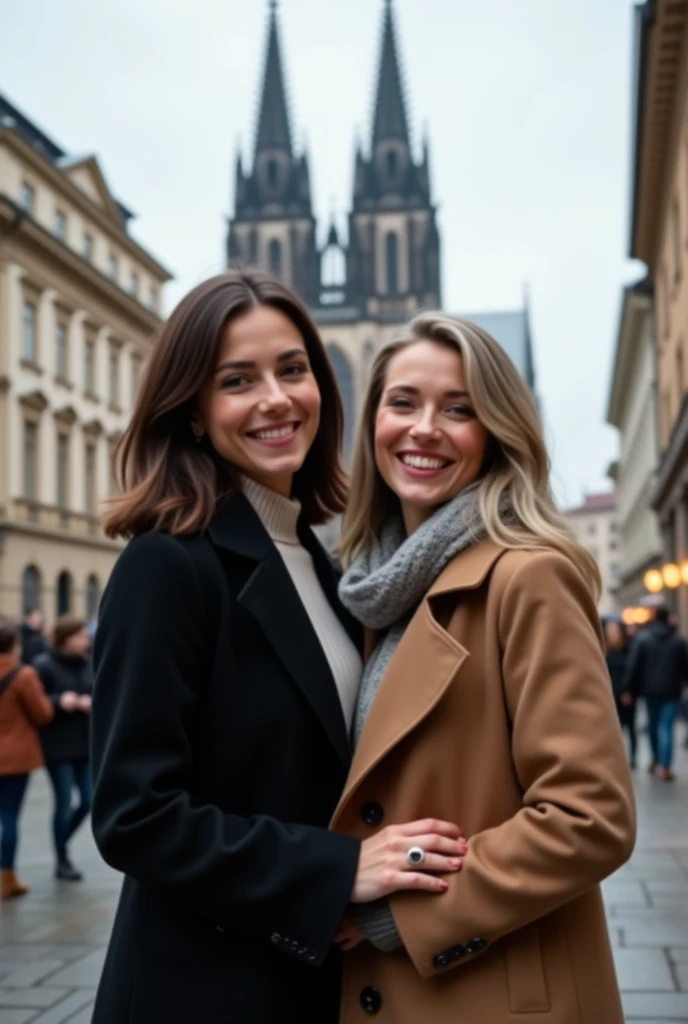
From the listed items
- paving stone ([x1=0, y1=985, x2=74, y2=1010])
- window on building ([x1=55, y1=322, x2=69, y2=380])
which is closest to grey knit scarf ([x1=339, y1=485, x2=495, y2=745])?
paving stone ([x1=0, y1=985, x2=74, y2=1010])

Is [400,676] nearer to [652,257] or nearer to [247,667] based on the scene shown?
[247,667]

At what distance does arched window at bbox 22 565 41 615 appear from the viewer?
2934cm

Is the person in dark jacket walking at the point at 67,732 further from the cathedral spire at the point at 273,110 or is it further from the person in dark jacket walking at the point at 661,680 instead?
the cathedral spire at the point at 273,110

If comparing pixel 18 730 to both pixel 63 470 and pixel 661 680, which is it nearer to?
pixel 661 680

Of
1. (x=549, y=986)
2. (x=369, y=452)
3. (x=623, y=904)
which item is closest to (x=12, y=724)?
(x=623, y=904)

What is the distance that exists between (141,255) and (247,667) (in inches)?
1499

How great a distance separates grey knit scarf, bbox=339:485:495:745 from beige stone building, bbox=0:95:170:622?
24.6 metres

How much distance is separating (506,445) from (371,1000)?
99cm

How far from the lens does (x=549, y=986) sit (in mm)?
1947

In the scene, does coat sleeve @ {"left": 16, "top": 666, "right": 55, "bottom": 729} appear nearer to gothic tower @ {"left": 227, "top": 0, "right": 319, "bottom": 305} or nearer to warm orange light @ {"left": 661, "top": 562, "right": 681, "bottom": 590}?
warm orange light @ {"left": 661, "top": 562, "right": 681, "bottom": 590}

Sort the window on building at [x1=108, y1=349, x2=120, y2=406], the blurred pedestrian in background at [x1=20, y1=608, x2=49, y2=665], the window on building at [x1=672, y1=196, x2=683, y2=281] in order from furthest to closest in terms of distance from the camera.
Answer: the window on building at [x1=108, y1=349, x2=120, y2=406]
the window on building at [x1=672, y1=196, x2=683, y2=281]
the blurred pedestrian in background at [x1=20, y1=608, x2=49, y2=665]

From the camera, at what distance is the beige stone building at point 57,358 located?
94.9ft

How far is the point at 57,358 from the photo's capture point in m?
32.6

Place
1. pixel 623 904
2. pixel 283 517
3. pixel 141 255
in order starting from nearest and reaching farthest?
pixel 283 517 < pixel 623 904 < pixel 141 255
